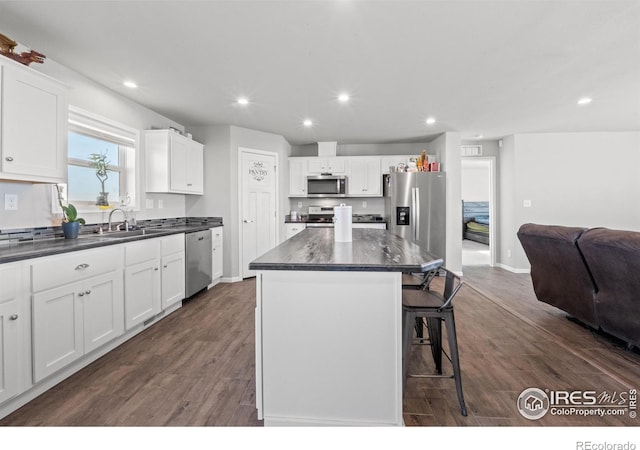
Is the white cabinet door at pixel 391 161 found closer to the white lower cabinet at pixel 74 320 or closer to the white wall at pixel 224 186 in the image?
the white wall at pixel 224 186

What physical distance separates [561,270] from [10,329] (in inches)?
159

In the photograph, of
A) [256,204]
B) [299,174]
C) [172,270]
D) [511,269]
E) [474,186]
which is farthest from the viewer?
[474,186]

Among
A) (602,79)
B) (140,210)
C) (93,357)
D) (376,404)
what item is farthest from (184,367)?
(602,79)

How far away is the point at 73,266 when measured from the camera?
1.93m

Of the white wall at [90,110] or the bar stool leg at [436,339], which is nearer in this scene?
the bar stool leg at [436,339]

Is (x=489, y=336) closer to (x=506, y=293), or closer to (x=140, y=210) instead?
(x=506, y=293)

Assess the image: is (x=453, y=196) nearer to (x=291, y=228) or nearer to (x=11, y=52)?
(x=291, y=228)

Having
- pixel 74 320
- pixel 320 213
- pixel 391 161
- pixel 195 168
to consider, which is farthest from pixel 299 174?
pixel 74 320

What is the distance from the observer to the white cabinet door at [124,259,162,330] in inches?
97.3

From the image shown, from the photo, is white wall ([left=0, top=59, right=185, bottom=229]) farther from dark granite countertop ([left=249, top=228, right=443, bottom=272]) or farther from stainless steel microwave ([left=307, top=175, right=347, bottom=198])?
stainless steel microwave ([left=307, top=175, right=347, bottom=198])

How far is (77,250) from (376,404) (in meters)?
2.06

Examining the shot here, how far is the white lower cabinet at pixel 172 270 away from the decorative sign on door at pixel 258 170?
1.72 meters

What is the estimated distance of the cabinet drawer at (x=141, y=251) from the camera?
2.46 meters
